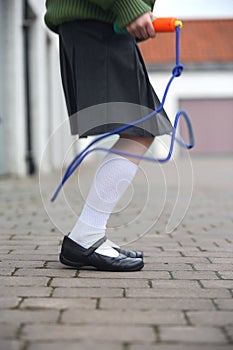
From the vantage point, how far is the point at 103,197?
9.79ft

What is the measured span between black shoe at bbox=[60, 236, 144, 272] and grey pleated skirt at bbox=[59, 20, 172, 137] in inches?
20.6

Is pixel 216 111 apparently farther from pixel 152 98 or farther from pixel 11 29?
pixel 152 98

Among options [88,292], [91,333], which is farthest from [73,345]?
[88,292]

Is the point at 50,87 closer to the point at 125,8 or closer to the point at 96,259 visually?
the point at 96,259

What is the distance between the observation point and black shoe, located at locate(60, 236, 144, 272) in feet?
10.0

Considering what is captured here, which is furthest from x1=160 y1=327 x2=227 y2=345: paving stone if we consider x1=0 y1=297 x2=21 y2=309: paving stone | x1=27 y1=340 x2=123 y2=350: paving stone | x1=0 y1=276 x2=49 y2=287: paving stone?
x1=0 y1=276 x2=49 y2=287: paving stone

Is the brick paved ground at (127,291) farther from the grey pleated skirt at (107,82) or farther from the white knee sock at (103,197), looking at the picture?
→ the grey pleated skirt at (107,82)

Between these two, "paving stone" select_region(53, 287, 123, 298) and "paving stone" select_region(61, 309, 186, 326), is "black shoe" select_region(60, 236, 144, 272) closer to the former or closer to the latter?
"paving stone" select_region(53, 287, 123, 298)

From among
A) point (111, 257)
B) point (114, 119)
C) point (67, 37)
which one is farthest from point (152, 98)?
point (111, 257)

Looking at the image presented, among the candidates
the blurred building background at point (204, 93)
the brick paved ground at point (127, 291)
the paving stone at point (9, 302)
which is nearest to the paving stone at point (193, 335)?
the brick paved ground at point (127, 291)

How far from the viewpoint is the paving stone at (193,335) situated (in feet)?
6.49

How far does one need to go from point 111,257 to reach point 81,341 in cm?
113

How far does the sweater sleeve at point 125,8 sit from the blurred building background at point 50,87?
600 millimetres

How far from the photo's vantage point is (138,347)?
1903 mm
